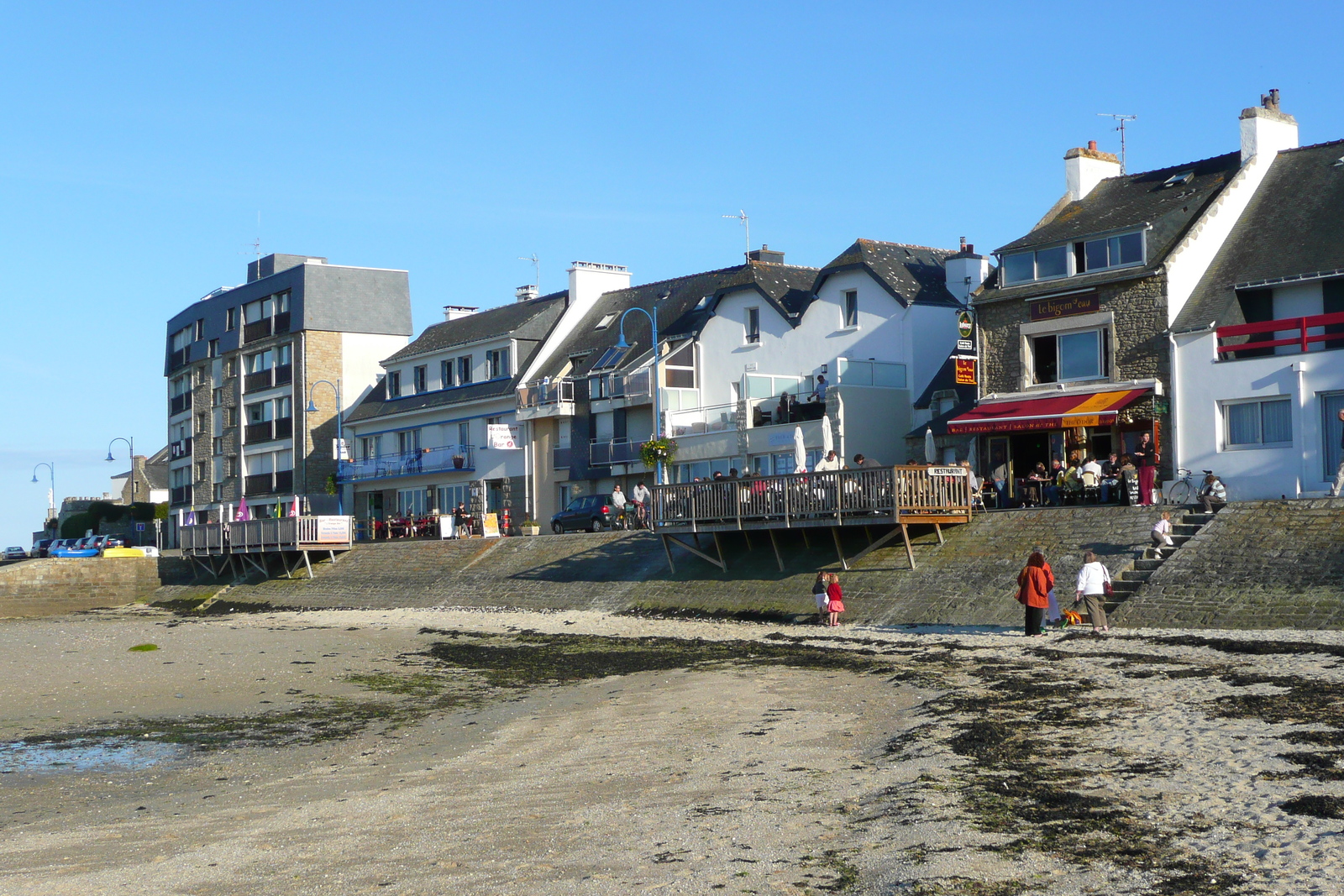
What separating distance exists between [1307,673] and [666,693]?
311 inches

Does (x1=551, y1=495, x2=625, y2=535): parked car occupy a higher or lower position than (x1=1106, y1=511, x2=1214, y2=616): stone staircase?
higher

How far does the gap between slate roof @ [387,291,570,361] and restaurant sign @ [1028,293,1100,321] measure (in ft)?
83.7

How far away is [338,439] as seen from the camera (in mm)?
59344

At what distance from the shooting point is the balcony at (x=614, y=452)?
4644 cm

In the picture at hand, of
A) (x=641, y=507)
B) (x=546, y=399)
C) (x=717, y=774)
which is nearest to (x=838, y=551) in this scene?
(x=641, y=507)

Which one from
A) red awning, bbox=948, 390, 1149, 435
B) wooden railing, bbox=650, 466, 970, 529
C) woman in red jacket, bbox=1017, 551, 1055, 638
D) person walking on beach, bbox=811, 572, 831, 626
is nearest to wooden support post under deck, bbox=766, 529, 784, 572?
wooden railing, bbox=650, 466, 970, 529

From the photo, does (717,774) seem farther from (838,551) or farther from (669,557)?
(669,557)

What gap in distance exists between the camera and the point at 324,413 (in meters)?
64.8

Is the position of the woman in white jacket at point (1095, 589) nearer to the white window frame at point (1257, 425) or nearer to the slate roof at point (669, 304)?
the white window frame at point (1257, 425)

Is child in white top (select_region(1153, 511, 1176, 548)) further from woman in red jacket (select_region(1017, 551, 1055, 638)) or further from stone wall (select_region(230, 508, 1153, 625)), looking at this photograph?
woman in red jacket (select_region(1017, 551, 1055, 638))

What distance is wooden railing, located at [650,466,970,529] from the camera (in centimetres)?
2878

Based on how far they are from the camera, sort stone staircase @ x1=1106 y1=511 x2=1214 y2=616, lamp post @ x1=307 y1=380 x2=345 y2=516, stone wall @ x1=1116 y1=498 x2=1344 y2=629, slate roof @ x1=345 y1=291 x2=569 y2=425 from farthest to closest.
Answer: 1. lamp post @ x1=307 y1=380 x2=345 y2=516
2. slate roof @ x1=345 y1=291 x2=569 y2=425
3. stone staircase @ x1=1106 y1=511 x2=1214 y2=616
4. stone wall @ x1=1116 y1=498 x2=1344 y2=629

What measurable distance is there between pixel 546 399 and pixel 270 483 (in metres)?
22.9

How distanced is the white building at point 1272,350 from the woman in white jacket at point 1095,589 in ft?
27.8
